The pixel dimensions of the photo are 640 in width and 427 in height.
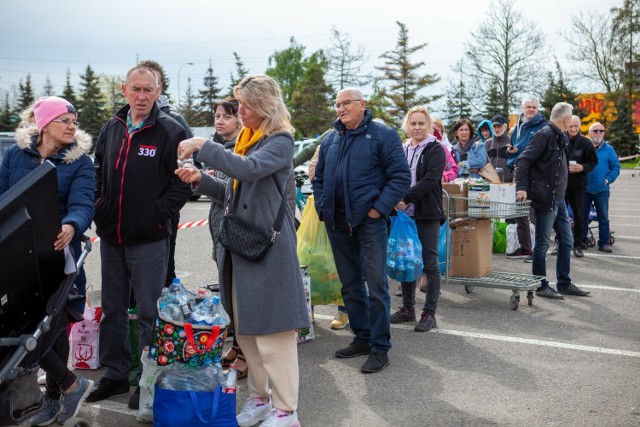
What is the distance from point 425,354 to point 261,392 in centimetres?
182

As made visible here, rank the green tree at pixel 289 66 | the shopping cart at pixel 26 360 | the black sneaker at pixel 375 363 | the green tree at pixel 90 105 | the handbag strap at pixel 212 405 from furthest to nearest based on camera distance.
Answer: the green tree at pixel 289 66 → the green tree at pixel 90 105 → the black sneaker at pixel 375 363 → the handbag strap at pixel 212 405 → the shopping cart at pixel 26 360

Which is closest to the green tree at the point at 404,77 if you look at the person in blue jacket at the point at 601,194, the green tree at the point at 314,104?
the green tree at the point at 314,104

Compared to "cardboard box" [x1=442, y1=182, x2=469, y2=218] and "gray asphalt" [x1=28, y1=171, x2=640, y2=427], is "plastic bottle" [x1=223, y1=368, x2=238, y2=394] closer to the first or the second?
"gray asphalt" [x1=28, y1=171, x2=640, y2=427]

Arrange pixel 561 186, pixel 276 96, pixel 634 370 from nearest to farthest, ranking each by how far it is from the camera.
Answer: pixel 276 96 < pixel 634 370 < pixel 561 186

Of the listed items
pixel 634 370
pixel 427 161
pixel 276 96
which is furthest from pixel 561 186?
pixel 276 96

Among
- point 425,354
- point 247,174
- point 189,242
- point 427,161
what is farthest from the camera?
point 189,242

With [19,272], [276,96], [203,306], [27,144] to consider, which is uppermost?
[276,96]

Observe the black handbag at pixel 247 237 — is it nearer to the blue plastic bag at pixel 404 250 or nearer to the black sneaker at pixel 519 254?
the blue plastic bag at pixel 404 250

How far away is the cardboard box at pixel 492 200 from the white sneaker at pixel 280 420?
383 cm

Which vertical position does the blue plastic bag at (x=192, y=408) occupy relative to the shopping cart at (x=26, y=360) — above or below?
below

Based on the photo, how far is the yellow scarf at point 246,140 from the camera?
396 centimetres

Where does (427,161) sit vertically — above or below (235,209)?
above

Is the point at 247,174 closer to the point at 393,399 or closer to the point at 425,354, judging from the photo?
the point at 393,399

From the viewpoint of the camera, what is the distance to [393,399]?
14.9 ft
